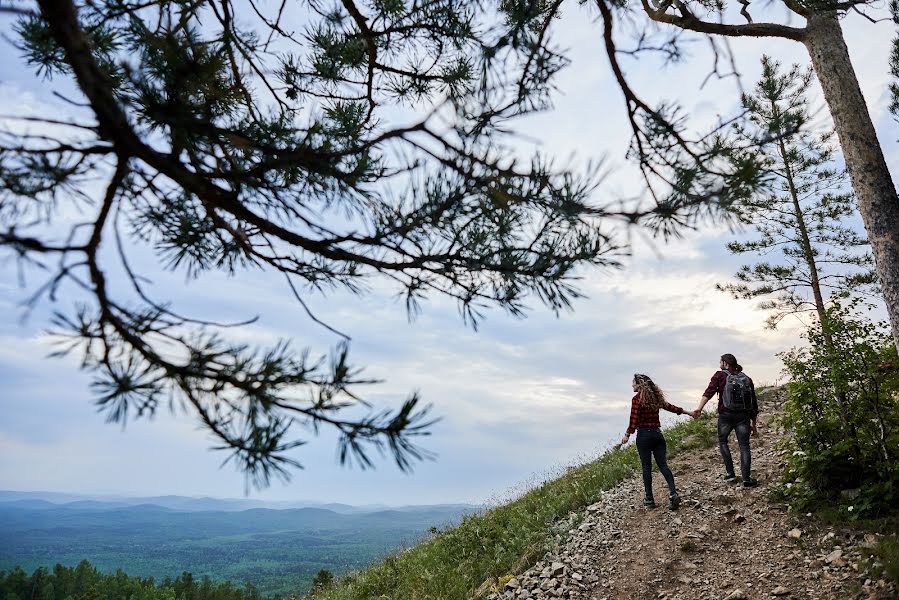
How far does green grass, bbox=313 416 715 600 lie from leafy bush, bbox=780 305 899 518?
3239 millimetres

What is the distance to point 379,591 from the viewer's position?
8883 mm

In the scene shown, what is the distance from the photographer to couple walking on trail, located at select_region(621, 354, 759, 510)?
7656mm

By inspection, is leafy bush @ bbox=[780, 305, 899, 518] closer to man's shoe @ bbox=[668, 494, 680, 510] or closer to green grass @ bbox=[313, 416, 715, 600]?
man's shoe @ bbox=[668, 494, 680, 510]

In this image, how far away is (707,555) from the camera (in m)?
6.39

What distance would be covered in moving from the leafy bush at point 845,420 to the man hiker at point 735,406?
27.2 inches

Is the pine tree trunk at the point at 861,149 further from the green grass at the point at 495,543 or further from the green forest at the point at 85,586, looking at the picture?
the green forest at the point at 85,586

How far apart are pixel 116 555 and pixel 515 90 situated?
145659 millimetres

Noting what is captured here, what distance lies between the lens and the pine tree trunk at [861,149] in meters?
5.73

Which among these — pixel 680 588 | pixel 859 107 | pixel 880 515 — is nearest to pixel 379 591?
pixel 680 588

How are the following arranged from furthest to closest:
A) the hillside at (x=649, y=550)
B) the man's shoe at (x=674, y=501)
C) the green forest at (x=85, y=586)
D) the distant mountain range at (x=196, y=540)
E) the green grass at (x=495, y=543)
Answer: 1. the distant mountain range at (x=196, y=540)
2. the green forest at (x=85, y=586)
3. the man's shoe at (x=674, y=501)
4. the green grass at (x=495, y=543)
5. the hillside at (x=649, y=550)

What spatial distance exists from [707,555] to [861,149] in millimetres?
5026

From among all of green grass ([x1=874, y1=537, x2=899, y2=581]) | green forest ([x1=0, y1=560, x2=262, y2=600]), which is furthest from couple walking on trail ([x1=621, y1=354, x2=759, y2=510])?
green forest ([x1=0, y1=560, x2=262, y2=600])

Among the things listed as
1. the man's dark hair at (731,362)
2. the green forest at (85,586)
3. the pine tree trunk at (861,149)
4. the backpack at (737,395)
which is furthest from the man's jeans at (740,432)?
the green forest at (85,586)

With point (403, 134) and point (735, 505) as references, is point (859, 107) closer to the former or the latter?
point (735, 505)
